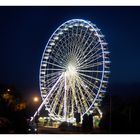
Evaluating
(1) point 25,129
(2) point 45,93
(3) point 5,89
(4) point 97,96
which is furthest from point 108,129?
(3) point 5,89

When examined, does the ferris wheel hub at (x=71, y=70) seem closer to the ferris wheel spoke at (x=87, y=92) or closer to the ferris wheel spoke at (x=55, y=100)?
the ferris wheel spoke at (x=87, y=92)

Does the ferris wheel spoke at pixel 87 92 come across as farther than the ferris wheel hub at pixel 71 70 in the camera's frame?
No

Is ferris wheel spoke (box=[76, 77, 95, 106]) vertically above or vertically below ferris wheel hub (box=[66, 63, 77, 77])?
below

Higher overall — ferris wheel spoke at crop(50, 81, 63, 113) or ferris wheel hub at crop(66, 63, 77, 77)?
ferris wheel hub at crop(66, 63, 77, 77)

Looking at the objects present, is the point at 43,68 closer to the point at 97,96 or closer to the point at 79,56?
the point at 79,56

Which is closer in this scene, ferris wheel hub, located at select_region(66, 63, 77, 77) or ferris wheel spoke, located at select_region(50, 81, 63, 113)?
ferris wheel hub, located at select_region(66, 63, 77, 77)

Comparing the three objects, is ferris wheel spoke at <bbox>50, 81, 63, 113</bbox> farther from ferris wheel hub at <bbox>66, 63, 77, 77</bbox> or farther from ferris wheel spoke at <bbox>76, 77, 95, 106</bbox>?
ferris wheel spoke at <bbox>76, 77, 95, 106</bbox>

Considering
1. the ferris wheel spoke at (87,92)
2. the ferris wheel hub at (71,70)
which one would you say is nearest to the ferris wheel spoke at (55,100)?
the ferris wheel hub at (71,70)

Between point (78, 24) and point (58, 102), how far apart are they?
15.1 ft

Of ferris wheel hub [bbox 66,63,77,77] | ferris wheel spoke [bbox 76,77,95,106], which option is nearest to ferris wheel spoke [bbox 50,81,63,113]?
ferris wheel hub [bbox 66,63,77,77]

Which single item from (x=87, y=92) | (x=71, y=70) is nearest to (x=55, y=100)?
(x=71, y=70)

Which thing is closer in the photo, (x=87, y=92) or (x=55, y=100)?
(x=87, y=92)

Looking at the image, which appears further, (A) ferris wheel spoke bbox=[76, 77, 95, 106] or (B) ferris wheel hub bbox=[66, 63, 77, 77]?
(B) ferris wheel hub bbox=[66, 63, 77, 77]

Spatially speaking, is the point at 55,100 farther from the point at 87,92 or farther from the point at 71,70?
the point at 87,92
